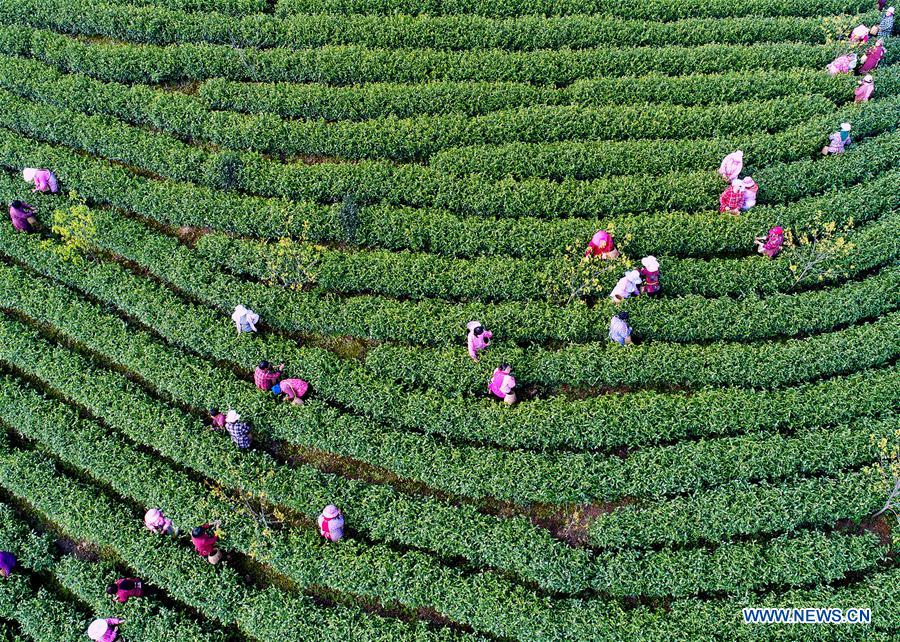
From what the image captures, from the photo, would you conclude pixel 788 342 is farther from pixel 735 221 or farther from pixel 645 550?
pixel 645 550

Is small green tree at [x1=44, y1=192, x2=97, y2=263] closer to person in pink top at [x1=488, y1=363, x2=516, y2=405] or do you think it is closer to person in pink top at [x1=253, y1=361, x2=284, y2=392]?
person in pink top at [x1=253, y1=361, x2=284, y2=392]

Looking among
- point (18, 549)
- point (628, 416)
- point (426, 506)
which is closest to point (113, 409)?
point (18, 549)

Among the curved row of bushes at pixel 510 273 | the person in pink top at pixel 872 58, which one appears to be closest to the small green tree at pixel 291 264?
the curved row of bushes at pixel 510 273

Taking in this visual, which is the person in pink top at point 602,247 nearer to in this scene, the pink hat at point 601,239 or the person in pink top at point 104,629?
the pink hat at point 601,239

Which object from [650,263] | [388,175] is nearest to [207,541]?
[388,175]

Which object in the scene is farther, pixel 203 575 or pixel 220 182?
pixel 220 182

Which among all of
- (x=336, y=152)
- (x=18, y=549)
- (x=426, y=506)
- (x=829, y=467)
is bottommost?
(x=18, y=549)

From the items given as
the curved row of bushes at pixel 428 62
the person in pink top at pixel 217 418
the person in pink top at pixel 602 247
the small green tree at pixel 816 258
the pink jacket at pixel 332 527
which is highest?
the curved row of bushes at pixel 428 62

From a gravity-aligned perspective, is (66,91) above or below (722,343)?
above
